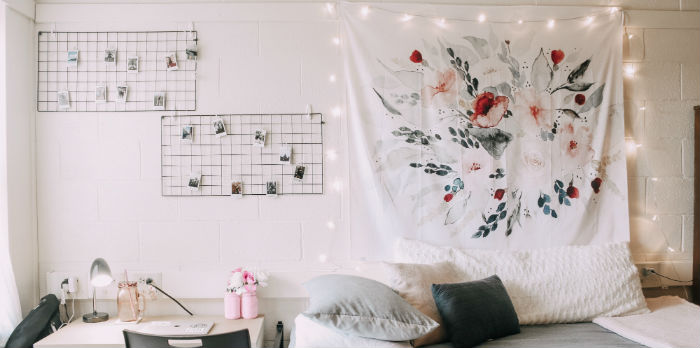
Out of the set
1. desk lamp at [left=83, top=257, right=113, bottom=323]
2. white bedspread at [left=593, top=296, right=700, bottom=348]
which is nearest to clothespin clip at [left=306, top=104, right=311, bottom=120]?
desk lamp at [left=83, top=257, right=113, bottom=323]

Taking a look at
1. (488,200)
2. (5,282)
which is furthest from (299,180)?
(5,282)

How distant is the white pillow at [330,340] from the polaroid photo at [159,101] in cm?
143

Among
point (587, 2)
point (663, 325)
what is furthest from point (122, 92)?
point (663, 325)

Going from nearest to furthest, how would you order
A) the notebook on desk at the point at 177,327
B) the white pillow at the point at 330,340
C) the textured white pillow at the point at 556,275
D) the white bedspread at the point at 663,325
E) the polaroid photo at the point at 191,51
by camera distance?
1. the white pillow at the point at 330,340
2. the white bedspread at the point at 663,325
3. the notebook on desk at the point at 177,327
4. the textured white pillow at the point at 556,275
5. the polaroid photo at the point at 191,51

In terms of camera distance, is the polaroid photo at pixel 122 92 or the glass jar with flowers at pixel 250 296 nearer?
the glass jar with flowers at pixel 250 296

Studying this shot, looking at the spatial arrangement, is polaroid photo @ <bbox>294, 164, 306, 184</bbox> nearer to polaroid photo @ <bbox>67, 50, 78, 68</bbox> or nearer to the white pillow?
the white pillow

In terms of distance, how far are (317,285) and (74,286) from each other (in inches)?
53.1

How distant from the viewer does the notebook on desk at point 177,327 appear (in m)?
2.08

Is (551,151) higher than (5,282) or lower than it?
higher

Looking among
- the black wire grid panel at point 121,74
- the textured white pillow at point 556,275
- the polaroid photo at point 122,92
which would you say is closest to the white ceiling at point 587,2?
the black wire grid panel at point 121,74

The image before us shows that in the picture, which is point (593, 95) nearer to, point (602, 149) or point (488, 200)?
point (602, 149)

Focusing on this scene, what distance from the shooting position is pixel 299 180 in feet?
8.19

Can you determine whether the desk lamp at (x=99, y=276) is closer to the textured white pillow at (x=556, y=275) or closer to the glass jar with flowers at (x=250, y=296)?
the glass jar with flowers at (x=250, y=296)

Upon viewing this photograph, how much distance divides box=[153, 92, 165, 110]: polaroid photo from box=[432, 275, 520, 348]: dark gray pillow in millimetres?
1677
